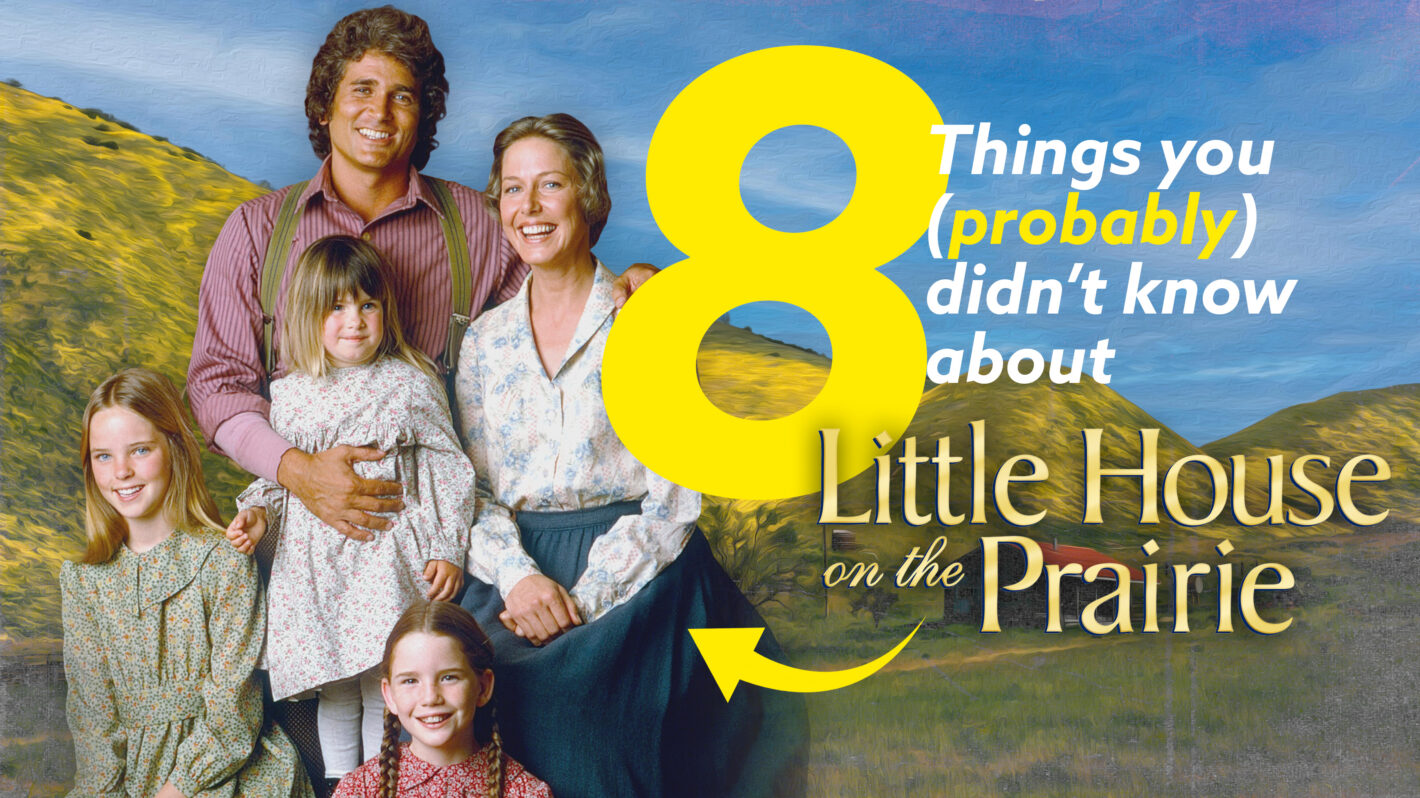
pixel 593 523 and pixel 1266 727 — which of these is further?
pixel 1266 727

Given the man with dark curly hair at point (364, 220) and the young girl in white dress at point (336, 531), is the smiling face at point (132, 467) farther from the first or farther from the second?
the young girl in white dress at point (336, 531)

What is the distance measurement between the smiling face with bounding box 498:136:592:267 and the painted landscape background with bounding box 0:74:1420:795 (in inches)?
24.5

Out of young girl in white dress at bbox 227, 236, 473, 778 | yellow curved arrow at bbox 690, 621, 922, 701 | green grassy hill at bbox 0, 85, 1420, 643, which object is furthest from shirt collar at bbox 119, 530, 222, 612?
yellow curved arrow at bbox 690, 621, 922, 701

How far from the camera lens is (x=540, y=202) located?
3475mm

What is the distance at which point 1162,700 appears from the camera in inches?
148

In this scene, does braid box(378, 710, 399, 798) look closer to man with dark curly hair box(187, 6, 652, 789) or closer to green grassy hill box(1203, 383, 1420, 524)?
man with dark curly hair box(187, 6, 652, 789)

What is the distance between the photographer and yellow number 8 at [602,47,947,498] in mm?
3727

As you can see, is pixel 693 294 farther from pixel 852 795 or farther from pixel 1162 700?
pixel 1162 700

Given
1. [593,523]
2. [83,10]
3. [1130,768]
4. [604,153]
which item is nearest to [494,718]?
[593,523]

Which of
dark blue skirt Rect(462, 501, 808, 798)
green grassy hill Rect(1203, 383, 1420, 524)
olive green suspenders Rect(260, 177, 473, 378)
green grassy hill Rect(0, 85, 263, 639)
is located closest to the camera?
dark blue skirt Rect(462, 501, 808, 798)

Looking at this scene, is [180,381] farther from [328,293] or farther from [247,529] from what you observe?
[328,293]

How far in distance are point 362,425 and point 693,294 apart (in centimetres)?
113

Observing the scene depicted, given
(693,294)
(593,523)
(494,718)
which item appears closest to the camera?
(494,718)

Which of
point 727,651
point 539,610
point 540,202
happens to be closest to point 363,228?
point 540,202
